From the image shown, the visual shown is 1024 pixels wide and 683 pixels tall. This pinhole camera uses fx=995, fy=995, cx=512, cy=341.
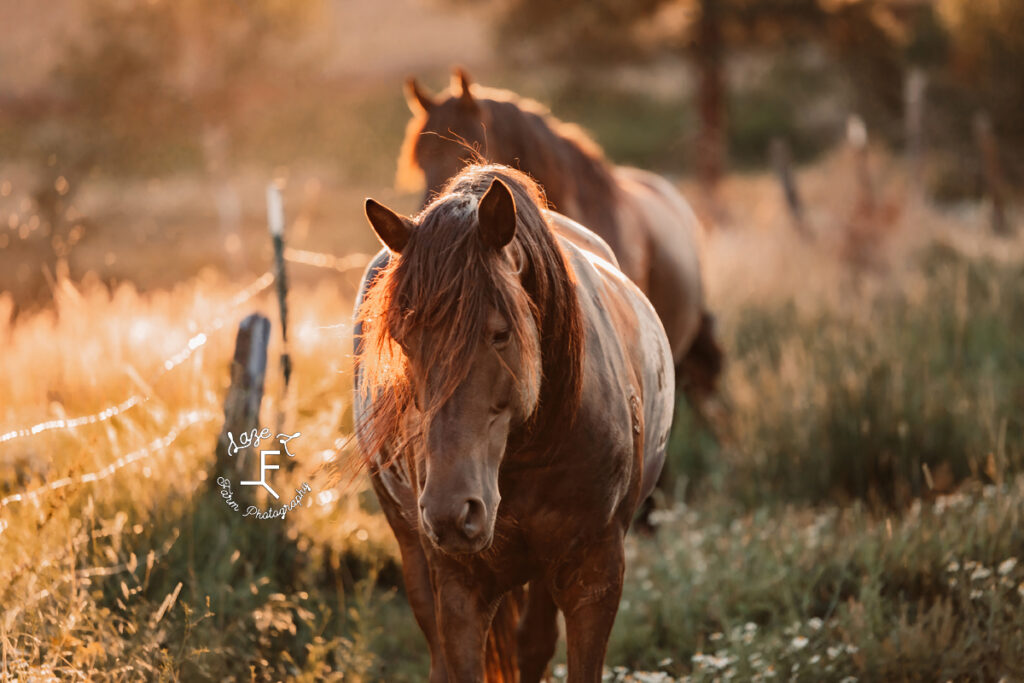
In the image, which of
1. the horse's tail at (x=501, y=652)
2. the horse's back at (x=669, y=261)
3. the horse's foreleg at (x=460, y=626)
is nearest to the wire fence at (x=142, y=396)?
the horse's foreleg at (x=460, y=626)

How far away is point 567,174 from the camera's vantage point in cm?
549

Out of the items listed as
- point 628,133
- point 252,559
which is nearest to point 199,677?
point 252,559

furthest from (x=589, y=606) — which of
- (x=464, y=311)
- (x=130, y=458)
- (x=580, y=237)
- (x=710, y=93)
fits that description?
(x=710, y=93)

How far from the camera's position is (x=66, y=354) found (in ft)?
17.4

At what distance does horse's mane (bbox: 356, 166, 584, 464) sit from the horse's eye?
0.8 inches

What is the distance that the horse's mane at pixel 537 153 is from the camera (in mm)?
5254

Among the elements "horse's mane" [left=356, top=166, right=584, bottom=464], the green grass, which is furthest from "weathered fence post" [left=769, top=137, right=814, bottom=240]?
"horse's mane" [left=356, top=166, right=584, bottom=464]

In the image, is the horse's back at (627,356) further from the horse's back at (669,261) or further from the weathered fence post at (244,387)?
the horse's back at (669,261)

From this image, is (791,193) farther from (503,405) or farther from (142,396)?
(503,405)

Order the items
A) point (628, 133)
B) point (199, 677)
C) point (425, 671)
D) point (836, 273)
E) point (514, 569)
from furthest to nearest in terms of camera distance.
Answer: point (628, 133) → point (836, 273) → point (425, 671) → point (199, 677) → point (514, 569)

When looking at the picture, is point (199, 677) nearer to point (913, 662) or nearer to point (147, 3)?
point (913, 662)

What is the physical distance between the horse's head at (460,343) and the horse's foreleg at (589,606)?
0.61 metres

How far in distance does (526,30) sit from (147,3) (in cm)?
828

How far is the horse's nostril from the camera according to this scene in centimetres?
205
